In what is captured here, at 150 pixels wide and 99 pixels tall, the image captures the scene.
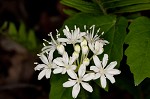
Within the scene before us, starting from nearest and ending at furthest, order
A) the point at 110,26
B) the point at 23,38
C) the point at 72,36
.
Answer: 1. the point at 72,36
2. the point at 110,26
3. the point at 23,38

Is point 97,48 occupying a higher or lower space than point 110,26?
lower

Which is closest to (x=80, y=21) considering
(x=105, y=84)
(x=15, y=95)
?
(x=105, y=84)

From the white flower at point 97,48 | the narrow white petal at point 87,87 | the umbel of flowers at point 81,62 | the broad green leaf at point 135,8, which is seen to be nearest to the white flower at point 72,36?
the umbel of flowers at point 81,62

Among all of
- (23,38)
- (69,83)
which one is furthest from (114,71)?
(23,38)

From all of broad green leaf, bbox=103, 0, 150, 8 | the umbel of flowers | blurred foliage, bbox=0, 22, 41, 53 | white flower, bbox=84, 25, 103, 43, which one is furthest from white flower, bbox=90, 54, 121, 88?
blurred foliage, bbox=0, 22, 41, 53

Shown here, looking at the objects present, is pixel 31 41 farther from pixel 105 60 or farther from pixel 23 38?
pixel 105 60

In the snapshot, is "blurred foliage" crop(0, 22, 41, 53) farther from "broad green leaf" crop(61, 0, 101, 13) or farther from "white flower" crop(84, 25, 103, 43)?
"white flower" crop(84, 25, 103, 43)
